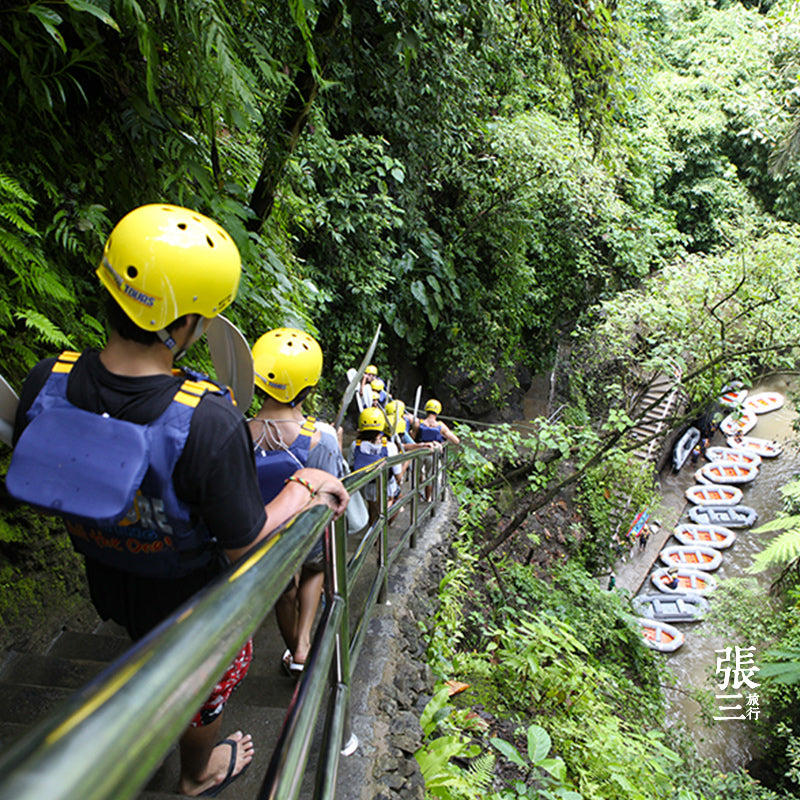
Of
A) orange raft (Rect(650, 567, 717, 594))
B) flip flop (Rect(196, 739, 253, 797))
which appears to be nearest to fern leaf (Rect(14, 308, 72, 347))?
flip flop (Rect(196, 739, 253, 797))

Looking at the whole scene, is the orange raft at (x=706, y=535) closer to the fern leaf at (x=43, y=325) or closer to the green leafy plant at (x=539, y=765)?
the green leafy plant at (x=539, y=765)

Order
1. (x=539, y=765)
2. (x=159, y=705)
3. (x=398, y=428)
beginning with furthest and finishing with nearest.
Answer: (x=398, y=428), (x=539, y=765), (x=159, y=705)

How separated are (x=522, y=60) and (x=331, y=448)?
10.1 metres

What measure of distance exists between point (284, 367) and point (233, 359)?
A: 43 centimetres

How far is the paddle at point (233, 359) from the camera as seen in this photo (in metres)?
1.73

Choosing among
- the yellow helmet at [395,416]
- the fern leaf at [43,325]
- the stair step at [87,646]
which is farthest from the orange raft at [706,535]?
the fern leaf at [43,325]

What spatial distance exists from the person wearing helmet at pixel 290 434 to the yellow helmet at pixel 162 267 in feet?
2.97

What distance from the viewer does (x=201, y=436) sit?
1123mm

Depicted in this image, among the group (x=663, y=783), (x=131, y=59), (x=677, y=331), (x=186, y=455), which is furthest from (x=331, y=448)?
(x=677, y=331)

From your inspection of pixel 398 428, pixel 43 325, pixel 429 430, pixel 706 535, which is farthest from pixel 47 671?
pixel 706 535

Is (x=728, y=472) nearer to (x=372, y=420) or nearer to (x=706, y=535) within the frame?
(x=706, y=535)

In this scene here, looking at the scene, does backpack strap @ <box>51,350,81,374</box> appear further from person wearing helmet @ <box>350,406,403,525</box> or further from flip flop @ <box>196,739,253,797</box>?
person wearing helmet @ <box>350,406,403,525</box>

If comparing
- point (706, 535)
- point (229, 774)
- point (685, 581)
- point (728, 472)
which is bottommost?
point (229, 774)

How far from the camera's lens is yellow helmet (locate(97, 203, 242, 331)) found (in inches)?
46.6
